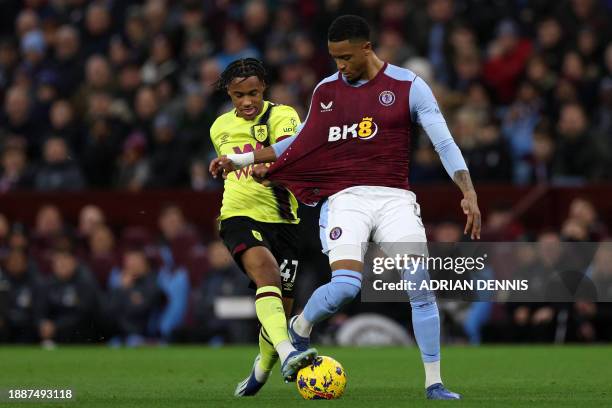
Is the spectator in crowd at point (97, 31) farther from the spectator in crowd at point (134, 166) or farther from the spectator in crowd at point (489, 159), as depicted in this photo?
the spectator in crowd at point (489, 159)

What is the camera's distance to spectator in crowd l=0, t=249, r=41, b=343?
680 inches

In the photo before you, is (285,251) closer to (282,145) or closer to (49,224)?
(282,145)

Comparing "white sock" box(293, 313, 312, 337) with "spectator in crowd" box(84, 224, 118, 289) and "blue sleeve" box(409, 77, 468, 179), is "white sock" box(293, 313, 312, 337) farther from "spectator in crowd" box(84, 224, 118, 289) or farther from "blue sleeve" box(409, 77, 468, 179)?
"spectator in crowd" box(84, 224, 118, 289)

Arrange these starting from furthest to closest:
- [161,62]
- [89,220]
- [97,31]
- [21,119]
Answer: [97,31], [161,62], [21,119], [89,220]

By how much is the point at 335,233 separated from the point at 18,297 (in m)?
9.73

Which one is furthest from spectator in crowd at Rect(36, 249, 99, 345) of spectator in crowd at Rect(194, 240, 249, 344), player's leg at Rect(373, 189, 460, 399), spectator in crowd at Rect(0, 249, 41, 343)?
player's leg at Rect(373, 189, 460, 399)

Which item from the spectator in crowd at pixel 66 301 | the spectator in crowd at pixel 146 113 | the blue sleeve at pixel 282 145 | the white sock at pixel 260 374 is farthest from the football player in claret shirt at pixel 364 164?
the spectator in crowd at pixel 146 113

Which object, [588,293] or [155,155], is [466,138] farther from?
[155,155]

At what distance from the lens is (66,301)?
17.0 m

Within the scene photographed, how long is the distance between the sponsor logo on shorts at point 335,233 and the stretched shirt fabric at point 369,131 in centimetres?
33

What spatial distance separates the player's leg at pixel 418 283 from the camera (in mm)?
8281

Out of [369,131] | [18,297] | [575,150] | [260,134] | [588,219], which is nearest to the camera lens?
[369,131]

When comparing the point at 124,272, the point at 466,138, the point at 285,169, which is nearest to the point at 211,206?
the point at 124,272

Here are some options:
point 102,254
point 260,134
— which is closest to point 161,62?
point 102,254
